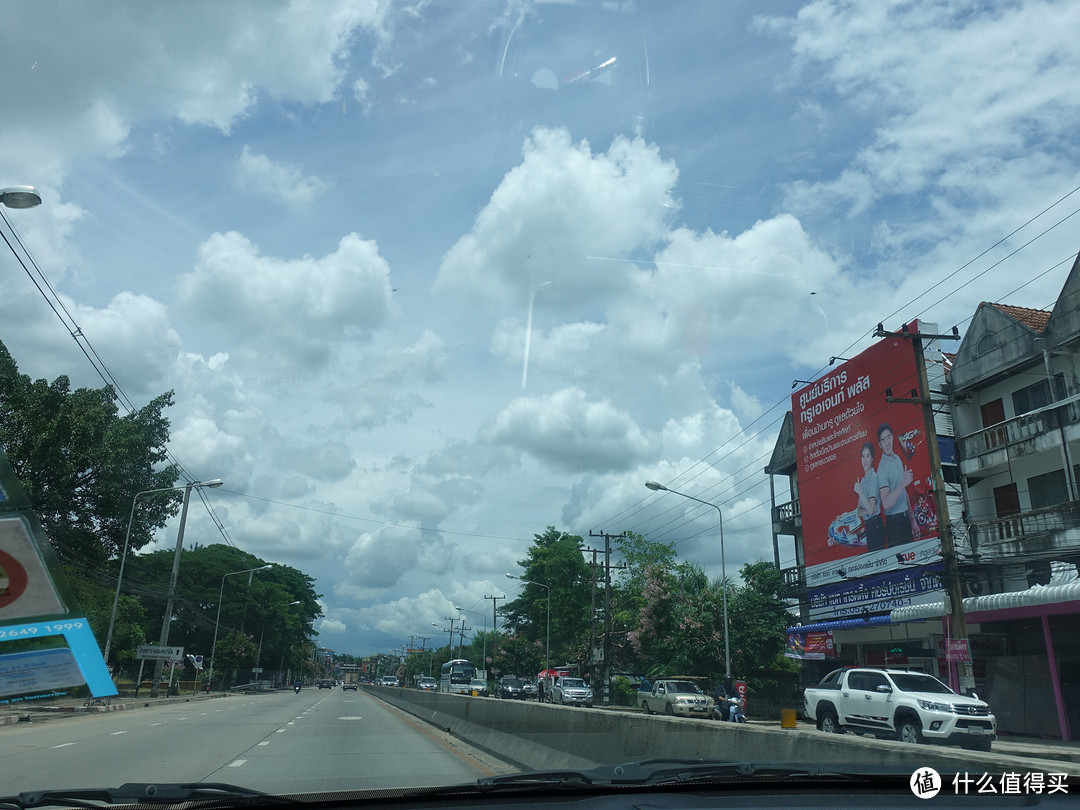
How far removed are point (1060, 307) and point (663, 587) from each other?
2893cm

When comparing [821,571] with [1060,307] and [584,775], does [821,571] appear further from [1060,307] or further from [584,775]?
[584,775]

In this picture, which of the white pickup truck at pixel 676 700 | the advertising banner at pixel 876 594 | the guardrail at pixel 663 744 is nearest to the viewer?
the guardrail at pixel 663 744

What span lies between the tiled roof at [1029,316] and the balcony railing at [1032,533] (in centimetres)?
566

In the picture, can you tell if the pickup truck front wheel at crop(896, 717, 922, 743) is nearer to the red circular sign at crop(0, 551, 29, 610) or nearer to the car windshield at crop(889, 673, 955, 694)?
the car windshield at crop(889, 673, 955, 694)

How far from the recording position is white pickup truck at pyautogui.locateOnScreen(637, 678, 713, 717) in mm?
32062

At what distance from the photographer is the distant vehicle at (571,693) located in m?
44.2

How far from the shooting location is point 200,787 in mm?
4070

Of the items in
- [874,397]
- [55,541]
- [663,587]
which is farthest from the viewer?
[663,587]

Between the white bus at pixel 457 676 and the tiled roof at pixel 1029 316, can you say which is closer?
the tiled roof at pixel 1029 316

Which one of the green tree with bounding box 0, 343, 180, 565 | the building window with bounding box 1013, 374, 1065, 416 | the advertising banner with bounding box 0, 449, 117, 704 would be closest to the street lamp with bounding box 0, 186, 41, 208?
the advertising banner with bounding box 0, 449, 117, 704

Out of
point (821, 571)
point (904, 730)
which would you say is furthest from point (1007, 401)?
point (904, 730)

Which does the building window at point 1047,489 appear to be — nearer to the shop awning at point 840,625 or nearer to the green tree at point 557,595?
the shop awning at point 840,625

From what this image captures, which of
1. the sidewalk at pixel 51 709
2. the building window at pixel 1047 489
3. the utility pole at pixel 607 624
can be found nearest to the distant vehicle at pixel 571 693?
the utility pole at pixel 607 624

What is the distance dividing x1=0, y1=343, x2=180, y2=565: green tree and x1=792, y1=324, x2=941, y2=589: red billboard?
2278 cm
